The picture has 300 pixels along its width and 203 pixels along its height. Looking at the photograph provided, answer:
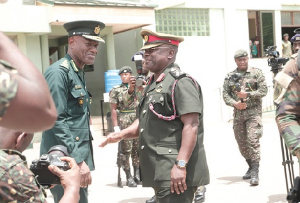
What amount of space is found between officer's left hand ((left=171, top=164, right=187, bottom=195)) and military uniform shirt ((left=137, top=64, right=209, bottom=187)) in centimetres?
8

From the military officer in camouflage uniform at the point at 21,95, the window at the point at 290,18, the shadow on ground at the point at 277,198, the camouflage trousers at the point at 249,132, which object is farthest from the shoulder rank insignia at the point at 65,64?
the window at the point at 290,18

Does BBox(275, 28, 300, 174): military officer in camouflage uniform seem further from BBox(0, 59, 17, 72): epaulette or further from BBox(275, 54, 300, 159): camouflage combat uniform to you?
BBox(0, 59, 17, 72): epaulette

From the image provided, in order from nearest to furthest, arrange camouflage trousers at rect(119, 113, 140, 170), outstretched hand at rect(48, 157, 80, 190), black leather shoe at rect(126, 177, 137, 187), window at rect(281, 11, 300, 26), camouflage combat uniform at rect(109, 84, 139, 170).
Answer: outstretched hand at rect(48, 157, 80, 190) → black leather shoe at rect(126, 177, 137, 187) → camouflage trousers at rect(119, 113, 140, 170) → camouflage combat uniform at rect(109, 84, 139, 170) → window at rect(281, 11, 300, 26)

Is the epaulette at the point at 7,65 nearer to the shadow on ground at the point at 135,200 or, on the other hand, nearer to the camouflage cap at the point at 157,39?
the camouflage cap at the point at 157,39

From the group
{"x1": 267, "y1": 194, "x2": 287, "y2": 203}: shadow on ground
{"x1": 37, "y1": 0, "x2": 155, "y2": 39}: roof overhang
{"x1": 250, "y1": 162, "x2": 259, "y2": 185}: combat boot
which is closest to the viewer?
{"x1": 267, "y1": 194, "x2": 287, "y2": 203}: shadow on ground

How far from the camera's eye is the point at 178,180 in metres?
3.58


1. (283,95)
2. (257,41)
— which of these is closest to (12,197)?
(283,95)

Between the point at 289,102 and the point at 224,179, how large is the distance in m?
4.94

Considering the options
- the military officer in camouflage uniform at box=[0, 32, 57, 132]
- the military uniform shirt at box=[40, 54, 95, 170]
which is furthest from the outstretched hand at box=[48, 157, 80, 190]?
the military uniform shirt at box=[40, 54, 95, 170]

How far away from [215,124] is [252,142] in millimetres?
9769

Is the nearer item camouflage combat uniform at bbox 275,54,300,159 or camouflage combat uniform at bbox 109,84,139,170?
camouflage combat uniform at bbox 275,54,300,159

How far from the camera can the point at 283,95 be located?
113 inches

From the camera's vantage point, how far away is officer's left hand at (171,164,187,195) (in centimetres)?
357

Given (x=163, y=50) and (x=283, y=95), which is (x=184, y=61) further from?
(x=283, y=95)
